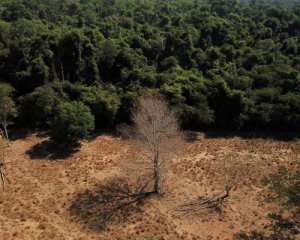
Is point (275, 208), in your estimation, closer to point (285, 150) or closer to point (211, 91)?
point (285, 150)

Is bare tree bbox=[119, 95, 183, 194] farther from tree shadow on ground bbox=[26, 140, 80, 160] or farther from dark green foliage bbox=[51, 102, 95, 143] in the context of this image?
tree shadow on ground bbox=[26, 140, 80, 160]

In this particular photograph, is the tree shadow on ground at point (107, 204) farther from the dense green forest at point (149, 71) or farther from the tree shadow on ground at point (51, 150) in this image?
the dense green forest at point (149, 71)

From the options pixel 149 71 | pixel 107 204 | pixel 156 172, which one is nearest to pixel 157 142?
pixel 156 172

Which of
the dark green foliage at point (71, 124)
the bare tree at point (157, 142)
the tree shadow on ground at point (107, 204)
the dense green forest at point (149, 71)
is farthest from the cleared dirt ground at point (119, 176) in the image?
the dense green forest at point (149, 71)

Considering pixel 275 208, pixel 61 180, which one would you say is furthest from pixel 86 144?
pixel 275 208

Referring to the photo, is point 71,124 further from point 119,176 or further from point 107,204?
point 107,204

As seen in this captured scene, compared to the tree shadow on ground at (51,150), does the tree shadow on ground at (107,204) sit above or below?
below
